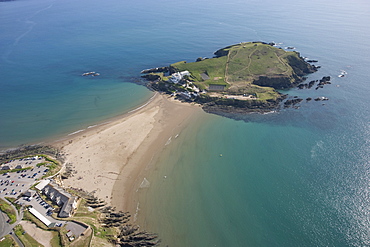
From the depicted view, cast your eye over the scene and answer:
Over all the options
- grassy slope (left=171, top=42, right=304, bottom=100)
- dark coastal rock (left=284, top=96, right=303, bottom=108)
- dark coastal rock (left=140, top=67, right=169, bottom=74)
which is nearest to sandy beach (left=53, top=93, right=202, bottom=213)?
Answer: grassy slope (left=171, top=42, right=304, bottom=100)

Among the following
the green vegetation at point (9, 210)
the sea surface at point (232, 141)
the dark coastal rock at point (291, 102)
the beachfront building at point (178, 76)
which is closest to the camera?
the green vegetation at point (9, 210)

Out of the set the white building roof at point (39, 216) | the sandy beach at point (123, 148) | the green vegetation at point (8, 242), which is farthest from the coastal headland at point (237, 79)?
the green vegetation at point (8, 242)

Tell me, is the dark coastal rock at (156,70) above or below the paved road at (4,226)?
above

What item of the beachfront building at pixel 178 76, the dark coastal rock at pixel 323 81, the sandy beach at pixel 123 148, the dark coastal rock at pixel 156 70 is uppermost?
the dark coastal rock at pixel 323 81

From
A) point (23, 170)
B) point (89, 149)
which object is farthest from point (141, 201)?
point (23, 170)

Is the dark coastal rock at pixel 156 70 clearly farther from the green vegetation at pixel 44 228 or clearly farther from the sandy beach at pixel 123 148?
the green vegetation at pixel 44 228

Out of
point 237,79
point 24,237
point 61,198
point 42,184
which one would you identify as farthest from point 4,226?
point 237,79

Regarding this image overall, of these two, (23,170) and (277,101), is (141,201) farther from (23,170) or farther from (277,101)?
(277,101)

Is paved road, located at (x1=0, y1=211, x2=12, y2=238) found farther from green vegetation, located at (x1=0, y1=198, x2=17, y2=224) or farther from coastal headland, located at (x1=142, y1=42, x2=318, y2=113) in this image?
coastal headland, located at (x1=142, y1=42, x2=318, y2=113)
